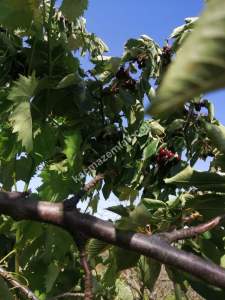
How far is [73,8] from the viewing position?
172cm

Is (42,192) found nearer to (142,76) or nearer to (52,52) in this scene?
(52,52)

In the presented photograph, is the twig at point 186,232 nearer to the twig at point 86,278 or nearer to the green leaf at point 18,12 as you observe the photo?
the twig at point 86,278

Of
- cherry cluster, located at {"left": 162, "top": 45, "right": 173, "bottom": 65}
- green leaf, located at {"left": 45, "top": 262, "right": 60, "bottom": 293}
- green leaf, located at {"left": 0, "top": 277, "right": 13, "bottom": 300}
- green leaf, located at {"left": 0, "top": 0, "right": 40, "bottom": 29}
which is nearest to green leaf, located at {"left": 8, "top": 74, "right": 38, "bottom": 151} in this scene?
green leaf, located at {"left": 0, "top": 0, "right": 40, "bottom": 29}

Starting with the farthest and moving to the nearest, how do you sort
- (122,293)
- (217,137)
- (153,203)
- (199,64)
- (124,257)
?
1. (122,293)
2. (153,203)
3. (124,257)
4. (217,137)
5. (199,64)

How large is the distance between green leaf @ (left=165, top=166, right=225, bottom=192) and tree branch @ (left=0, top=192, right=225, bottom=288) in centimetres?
26

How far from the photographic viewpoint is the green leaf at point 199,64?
0.20 m

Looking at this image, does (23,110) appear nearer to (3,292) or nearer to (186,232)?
(3,292)

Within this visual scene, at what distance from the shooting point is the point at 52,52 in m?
1.91

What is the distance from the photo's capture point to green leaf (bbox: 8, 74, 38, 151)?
1.49 metres

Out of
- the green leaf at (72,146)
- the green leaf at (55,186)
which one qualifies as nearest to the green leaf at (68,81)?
the green leaf at (72,146)

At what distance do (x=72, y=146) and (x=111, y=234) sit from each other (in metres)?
1.04

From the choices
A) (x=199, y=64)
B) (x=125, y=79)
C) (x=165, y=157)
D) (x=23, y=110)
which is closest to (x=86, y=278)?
(x=199, y=64)

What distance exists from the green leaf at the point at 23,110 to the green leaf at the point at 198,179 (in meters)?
0.55

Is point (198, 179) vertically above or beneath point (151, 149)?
beneath
